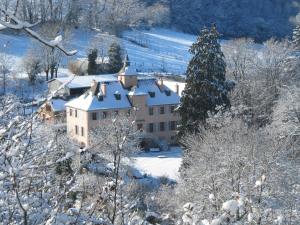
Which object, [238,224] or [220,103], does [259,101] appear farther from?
[238,224]

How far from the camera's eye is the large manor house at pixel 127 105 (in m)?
31.0

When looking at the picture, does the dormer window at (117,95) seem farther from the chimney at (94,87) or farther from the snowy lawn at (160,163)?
the snowy lawn at (160,163)

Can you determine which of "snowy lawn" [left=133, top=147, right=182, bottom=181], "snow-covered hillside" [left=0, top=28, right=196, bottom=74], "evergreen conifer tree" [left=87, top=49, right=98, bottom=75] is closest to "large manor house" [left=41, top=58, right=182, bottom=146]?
"snowy lawn" [left=133, top=147, right=182, bottom=181]

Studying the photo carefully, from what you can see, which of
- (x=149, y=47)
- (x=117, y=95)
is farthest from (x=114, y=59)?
(x=149, y=47)

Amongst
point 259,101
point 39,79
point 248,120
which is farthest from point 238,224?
point 39,79

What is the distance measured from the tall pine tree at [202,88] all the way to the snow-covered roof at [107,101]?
8228mm

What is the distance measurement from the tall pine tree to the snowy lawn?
214cm

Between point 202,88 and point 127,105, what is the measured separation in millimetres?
8909

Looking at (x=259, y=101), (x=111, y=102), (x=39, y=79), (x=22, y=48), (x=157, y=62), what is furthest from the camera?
(x=157, y=62)

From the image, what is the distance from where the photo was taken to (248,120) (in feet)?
86.3

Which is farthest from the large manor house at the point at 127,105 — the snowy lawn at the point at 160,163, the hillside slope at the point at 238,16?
the hillside slope at the point at 238,16

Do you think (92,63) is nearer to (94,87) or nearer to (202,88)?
(94,87)

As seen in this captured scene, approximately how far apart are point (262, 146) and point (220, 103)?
5.57 metres

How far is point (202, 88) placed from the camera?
77.5 ft
